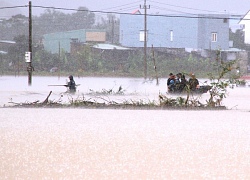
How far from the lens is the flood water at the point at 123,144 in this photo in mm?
10508

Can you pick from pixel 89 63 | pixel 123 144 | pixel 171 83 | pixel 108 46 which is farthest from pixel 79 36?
pixel 123 144

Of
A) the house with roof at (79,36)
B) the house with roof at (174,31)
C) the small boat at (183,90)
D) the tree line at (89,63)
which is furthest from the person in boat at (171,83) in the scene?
the house with roof at (79,36)

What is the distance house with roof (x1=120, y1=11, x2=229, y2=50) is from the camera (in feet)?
241

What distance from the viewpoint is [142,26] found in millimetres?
73562

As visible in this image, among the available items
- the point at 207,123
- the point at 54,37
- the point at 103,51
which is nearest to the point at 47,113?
the point at 207,123

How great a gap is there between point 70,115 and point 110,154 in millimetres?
9309

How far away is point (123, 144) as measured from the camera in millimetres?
13938

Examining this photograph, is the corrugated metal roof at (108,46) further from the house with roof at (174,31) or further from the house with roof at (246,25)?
the house with roof at (246,25)

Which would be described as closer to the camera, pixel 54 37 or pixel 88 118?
pixel 88 118

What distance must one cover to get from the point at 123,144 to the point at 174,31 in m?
60.8

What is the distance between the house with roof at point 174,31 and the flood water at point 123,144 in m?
51.2

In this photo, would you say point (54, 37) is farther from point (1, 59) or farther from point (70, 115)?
point (70, 115)

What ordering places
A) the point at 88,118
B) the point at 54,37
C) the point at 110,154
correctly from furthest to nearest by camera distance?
the point at 54,37
the point at 88,118
the point at 110,154

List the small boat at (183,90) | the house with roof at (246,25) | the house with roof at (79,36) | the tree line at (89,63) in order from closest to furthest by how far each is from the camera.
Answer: the small boat at (183,90) → the tree line at (89,63) → the house with roof at (246,25) → the house with roof at (79,36)
